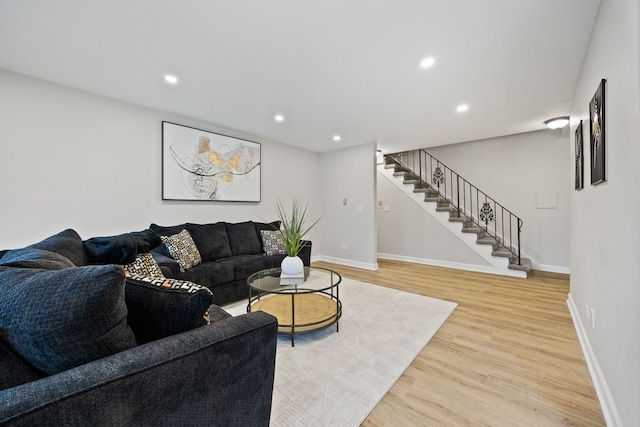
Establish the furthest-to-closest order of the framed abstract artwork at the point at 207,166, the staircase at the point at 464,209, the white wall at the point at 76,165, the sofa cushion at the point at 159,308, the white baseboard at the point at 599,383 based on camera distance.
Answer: the staircase at the point at 464,209, the framed abstract artwork at the point at 207,166, the white wall at the point at 76,165, the white baseboard at the point at 599,383, the sofa cushion at the point at 159,308

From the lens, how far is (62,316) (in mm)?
667

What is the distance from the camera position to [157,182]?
11.2 feet

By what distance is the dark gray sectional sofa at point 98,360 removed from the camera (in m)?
0.60

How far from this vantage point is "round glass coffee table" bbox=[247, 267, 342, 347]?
220cm

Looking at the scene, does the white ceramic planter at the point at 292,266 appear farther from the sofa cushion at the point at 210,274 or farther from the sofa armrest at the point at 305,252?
the sofa armrest at the point at 305,252

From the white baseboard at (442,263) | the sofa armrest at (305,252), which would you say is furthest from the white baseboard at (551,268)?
the sofa armrest at (305,252)

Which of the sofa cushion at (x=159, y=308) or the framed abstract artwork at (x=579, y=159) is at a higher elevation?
the framed abstract artwork at (x=579, y=159)

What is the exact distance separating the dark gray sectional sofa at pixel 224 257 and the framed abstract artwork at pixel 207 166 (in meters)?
0.50

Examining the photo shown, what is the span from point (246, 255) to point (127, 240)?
1807 millimetres

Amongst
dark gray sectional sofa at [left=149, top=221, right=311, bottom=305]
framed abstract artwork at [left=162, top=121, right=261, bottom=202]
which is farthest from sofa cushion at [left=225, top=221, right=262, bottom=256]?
framed abstract artwork at [left=162, top=121, right=261, bottom=202]

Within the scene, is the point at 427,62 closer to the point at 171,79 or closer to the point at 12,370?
the point at 171,79

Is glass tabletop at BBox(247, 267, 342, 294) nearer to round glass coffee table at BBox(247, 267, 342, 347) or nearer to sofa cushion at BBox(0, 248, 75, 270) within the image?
round glass coffee table at BBox(247, 267, 342, 347)

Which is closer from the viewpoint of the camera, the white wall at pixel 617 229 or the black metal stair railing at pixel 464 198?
the white wall at pixel 617 229

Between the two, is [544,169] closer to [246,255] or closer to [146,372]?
[246,255]
